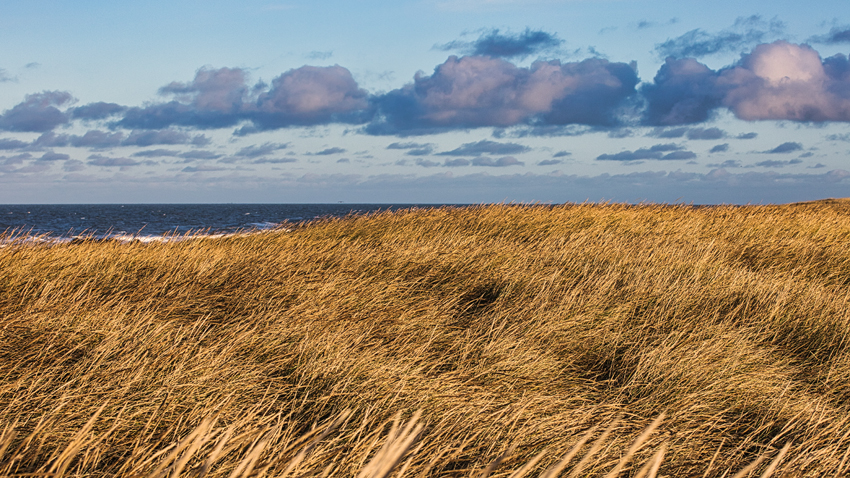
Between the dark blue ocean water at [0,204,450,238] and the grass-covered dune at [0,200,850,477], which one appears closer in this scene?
the grass-covered dune at [0,200,850,477]

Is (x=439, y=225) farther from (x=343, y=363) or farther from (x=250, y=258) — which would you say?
(x=343, y=363)

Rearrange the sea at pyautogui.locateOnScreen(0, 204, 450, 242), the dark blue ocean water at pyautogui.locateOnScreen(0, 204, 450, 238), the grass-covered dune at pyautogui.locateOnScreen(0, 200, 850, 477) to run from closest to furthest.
A: 1. the grass-covered dune at pyautogui.locateOnScreen(0, 200, 850, 477)
2. the sea at pyautogui.locateOnScreen(0, 204, 450, 242)
3. the dark blue ocean water at pyautogui.locateOnScreen(0, 204, 450, 238)

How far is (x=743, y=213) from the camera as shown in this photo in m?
13.4

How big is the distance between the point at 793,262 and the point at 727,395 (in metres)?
5.94

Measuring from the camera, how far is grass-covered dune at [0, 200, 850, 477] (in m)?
2.50

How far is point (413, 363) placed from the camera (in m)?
3.60

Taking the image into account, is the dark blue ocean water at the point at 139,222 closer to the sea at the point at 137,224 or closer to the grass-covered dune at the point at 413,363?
the sea at the point at 137,224

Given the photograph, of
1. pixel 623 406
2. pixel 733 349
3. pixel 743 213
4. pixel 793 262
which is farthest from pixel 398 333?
pixel 743 213

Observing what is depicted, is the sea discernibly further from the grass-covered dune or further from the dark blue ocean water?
the grass-covered dune

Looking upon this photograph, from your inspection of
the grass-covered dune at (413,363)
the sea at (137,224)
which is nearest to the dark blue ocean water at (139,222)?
the sea at (137,224)

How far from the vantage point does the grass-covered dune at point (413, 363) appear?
8.20 ft

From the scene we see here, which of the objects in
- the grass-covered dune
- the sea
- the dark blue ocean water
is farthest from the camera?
the dark blue ocean water

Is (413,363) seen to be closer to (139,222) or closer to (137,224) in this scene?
(137,224)

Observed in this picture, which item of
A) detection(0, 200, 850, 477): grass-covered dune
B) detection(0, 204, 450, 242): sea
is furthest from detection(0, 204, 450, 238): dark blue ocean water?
detection(0, 200, 850, 477): grass-covered dune
